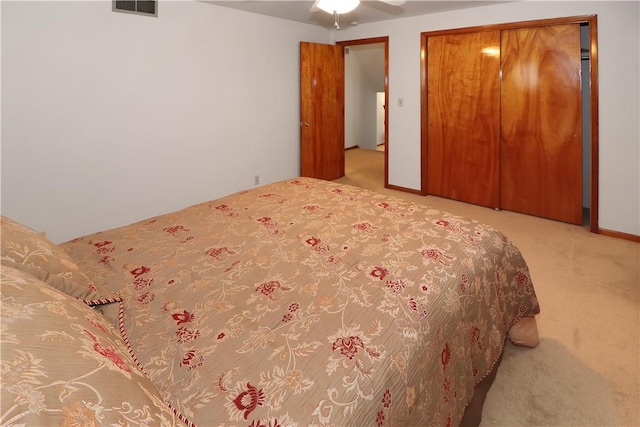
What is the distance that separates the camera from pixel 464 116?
4.48 metres

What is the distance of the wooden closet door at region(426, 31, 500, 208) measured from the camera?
4223 millimetres

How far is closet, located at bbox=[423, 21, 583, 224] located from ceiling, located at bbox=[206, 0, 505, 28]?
12.4 inches

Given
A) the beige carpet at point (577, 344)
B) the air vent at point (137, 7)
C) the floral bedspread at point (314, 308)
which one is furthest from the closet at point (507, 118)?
the air vent at point (137, 7)

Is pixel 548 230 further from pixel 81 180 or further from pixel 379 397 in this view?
pixel 81 180

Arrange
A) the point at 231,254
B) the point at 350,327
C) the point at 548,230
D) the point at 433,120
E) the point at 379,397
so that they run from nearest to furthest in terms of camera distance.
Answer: the point at 379,397
the point at 350,327
the point at 231,254
the point at 548,230
the point at 433,120

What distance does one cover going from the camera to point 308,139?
5.23m

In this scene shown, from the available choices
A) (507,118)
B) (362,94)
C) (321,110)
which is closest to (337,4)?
(507,118)

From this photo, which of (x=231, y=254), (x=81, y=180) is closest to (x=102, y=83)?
(x=81, y=180)

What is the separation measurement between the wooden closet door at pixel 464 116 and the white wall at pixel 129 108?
6.20 ft

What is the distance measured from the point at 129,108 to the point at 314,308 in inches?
120


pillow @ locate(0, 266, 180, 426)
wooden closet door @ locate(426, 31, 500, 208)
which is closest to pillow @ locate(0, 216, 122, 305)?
pillow @ locate(0, 266, 180, 426)

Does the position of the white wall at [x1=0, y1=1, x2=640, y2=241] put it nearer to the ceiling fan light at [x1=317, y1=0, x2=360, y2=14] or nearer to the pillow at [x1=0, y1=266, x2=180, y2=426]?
the ceiling fan light at [x1=317, y1=0, x2=360, y2=14]

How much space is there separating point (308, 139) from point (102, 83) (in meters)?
2.57

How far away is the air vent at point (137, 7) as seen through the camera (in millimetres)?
3244
